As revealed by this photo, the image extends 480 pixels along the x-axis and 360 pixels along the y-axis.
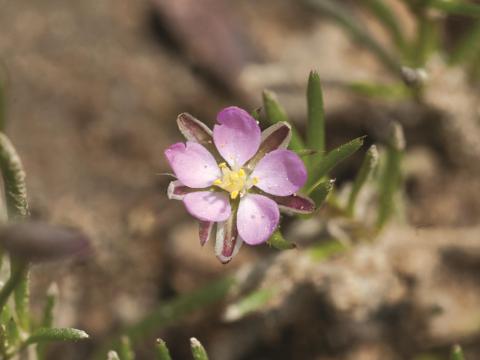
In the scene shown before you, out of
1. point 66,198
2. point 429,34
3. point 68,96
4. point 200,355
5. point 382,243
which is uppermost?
point 68,96

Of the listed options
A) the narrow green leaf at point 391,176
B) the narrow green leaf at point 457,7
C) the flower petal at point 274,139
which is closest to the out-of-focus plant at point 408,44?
the narrow green leaf at point 457,7

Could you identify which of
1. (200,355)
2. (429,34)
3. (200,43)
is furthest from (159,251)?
(429,34)

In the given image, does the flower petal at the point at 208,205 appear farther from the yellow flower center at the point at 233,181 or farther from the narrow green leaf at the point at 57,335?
the narrow green leaf at the point at 57,335

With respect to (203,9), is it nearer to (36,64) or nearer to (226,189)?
(36,64)

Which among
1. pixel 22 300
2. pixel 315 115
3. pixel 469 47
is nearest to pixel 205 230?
pixel 315 115

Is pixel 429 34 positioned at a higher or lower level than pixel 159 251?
higher

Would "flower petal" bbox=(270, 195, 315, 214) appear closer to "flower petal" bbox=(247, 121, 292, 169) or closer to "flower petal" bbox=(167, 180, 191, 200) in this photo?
"flower petal" bbox=(247, 121, 292, 169)

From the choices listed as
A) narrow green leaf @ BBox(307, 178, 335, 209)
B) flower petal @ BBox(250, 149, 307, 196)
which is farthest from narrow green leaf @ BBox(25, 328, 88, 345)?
narrow green leaf @ BBox(307, 178, 335, 209)
